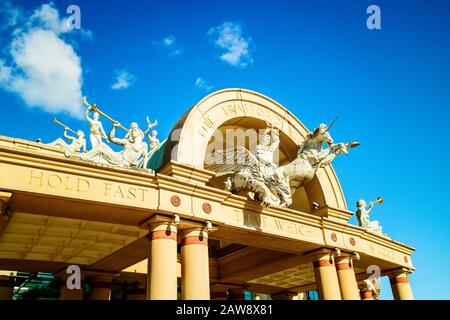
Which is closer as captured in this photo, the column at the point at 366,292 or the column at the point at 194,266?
the column at the point at 194,266

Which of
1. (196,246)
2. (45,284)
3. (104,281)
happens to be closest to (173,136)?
(196,246)

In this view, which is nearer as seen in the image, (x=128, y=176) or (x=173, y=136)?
(x=128, y=176)

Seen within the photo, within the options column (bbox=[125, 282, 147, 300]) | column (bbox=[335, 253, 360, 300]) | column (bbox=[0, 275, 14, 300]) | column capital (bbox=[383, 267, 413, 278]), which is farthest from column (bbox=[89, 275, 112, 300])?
column capital (bbox=[383, 267, 413, 278])

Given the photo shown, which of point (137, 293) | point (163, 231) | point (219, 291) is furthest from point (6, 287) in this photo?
point (163, 231)

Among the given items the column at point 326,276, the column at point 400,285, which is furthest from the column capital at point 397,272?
the column at point 326,276

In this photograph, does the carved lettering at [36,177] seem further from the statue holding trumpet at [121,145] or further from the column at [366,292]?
the column at [366,292]

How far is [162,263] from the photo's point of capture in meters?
11.1

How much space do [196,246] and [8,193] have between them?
517 centimetres

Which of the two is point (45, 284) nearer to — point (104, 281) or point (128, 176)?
point (104, 281)

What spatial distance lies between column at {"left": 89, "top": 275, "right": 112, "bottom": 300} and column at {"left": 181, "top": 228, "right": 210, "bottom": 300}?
623 centimetres

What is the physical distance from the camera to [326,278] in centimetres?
1592

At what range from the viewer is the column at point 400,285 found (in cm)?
2048

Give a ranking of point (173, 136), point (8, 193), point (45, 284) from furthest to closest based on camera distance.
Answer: point (45, 284), point (173, 136), point (8, 193)

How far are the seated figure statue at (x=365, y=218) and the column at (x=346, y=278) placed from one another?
2.94 metres
